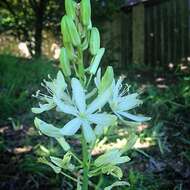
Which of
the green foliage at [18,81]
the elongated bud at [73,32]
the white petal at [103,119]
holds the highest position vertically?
the elongated bud at [73,32]

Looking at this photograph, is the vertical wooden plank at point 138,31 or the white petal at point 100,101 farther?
the vertical wooden plank at point 138,31

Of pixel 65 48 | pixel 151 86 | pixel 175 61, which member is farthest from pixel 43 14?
pixel 65 48

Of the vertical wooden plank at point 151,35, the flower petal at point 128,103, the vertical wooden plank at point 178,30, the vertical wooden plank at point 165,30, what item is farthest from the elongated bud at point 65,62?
the vertical wooden plank at point 151,35

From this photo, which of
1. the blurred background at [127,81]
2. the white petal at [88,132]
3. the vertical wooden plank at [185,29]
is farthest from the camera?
the vertical wooden plank at [185,29]

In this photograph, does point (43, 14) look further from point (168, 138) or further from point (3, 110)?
point (168, 138)

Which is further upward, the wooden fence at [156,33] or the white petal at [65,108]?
the white petal at [65,108]

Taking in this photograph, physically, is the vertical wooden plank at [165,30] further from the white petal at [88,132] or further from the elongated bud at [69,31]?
the white petal at [88,132]

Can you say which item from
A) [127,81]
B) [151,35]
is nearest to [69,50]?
[127,81]
